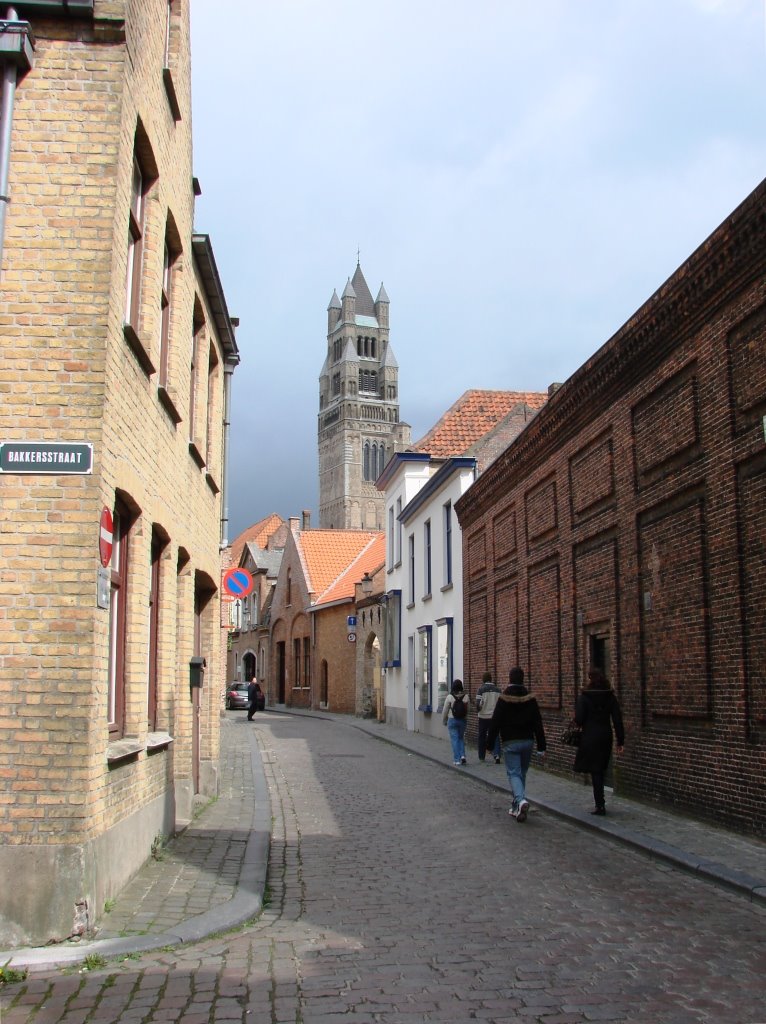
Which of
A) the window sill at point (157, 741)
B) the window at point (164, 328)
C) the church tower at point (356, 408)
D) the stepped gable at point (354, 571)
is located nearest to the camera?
the window sill at point (157, 741)

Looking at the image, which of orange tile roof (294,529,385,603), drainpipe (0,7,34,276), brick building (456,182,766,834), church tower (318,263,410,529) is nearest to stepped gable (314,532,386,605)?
orange tile roof (294,529,385,603)

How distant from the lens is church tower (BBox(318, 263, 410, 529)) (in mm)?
132875

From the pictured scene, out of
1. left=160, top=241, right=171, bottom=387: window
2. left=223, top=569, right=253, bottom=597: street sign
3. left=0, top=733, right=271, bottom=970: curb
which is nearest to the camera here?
left=0, top=733, right=271, bottom=970: curb

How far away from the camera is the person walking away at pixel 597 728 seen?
11664mm

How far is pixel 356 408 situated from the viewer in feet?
445

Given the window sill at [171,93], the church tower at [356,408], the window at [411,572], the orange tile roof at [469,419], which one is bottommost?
the window at [411,572]

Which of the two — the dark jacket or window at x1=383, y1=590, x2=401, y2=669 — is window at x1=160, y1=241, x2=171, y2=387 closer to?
the dark jacket

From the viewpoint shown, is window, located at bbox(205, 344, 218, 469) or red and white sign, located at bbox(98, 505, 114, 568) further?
window, located at bbox(205, 344, 218, 469)

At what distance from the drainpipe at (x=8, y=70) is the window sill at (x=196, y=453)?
17.4 feet

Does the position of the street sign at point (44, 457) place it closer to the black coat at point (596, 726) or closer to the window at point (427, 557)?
the black coat at point (596, 726)

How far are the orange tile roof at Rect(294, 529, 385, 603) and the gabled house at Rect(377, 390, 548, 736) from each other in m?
12.0

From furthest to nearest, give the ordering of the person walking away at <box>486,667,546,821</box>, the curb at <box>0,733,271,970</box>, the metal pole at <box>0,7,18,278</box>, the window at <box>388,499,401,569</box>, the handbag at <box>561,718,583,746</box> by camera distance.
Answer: the window at <box>388,499,401,569</box> < the handbag at <box>561,718,583,746</box> < the person walking away at <box>486,667,546,821</box> < the curb at <box>0,733,271,970</box> < the metal pole at <box>0,7,18,278</box>

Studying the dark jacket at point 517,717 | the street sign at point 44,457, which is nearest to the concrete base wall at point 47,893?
the street sign at point 44,457

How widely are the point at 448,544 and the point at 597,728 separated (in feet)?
46.6
